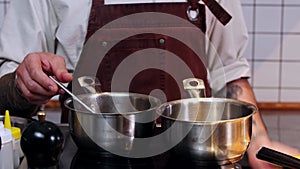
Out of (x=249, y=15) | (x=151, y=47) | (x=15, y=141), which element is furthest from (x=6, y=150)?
(x=249, y=15)

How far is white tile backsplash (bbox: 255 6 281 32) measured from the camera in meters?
1.69

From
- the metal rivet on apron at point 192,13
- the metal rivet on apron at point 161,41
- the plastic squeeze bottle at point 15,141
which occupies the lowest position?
the plastic squeeze bottle at point 15,141

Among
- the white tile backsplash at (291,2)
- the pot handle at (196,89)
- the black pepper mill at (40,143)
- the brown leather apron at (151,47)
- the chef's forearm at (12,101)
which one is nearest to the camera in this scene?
the black pepper mill at (40,143)

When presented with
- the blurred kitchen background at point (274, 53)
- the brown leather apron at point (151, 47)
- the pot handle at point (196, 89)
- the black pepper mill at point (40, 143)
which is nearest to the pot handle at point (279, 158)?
the pot handle at point (196, 89)

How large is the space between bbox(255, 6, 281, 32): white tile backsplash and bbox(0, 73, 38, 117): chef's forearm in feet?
3.08

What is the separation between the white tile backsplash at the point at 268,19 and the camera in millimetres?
1693

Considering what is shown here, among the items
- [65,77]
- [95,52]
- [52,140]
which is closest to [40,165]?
[52,140]

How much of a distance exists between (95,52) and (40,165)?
461 millimetres

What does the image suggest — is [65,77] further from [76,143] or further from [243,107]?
[243,107]

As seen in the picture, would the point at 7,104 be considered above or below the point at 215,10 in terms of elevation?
below

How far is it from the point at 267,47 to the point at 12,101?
3.23 feet

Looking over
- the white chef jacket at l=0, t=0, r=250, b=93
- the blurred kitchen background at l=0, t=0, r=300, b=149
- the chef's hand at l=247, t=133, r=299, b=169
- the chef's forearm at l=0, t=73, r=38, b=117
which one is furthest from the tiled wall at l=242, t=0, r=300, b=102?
the chef's forearm at l=0, t=73, r=38, b=117

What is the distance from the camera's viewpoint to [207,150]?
0.67 m

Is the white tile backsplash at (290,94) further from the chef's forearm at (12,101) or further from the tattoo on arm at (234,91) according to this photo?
the chef's forearm at (12,101)
